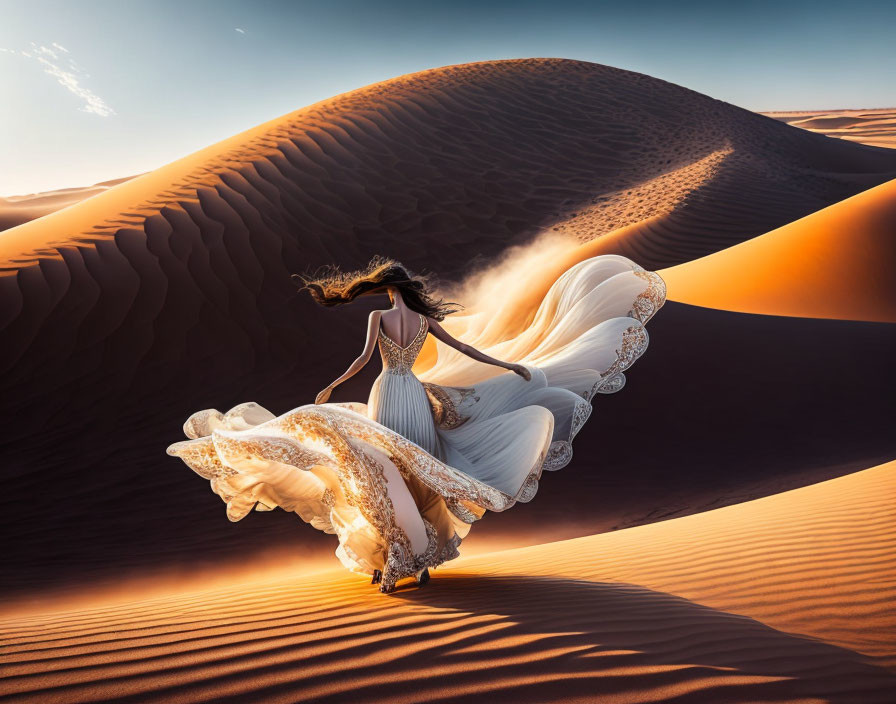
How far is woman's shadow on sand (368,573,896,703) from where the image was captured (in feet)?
8.21

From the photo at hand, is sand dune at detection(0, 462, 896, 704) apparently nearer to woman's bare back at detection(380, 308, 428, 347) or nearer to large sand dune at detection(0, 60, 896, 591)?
woman's bare back at detection(380, 308, 428, 347)

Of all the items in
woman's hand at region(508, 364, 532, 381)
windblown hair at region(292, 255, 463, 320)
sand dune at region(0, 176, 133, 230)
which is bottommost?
woman's hand at region(508, 364, 532, 381)

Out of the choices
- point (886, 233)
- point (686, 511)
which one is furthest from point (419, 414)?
point (886, 233)

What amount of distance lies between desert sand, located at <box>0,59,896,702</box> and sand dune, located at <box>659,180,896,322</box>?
2.8 inches

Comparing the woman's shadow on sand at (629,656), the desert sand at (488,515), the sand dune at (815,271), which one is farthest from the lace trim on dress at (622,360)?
the sand dune at (815,271)

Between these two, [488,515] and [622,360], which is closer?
[622,360]

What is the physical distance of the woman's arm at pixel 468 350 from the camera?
4.47 metres

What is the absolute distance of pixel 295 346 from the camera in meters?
10.4

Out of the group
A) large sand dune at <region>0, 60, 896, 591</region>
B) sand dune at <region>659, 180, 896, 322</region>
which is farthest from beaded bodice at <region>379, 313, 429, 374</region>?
sand dune at <region>659, 180, 896, 322</region>

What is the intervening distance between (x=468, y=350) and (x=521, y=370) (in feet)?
1.47

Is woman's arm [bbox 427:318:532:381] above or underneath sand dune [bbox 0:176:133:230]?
underneath

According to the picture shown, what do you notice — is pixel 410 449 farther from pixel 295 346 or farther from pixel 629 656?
pixel 295 346

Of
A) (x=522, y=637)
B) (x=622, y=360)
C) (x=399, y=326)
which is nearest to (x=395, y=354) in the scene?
(x=399, y=326)

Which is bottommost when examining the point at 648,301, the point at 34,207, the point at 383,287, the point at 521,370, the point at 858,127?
the point at 521,370
